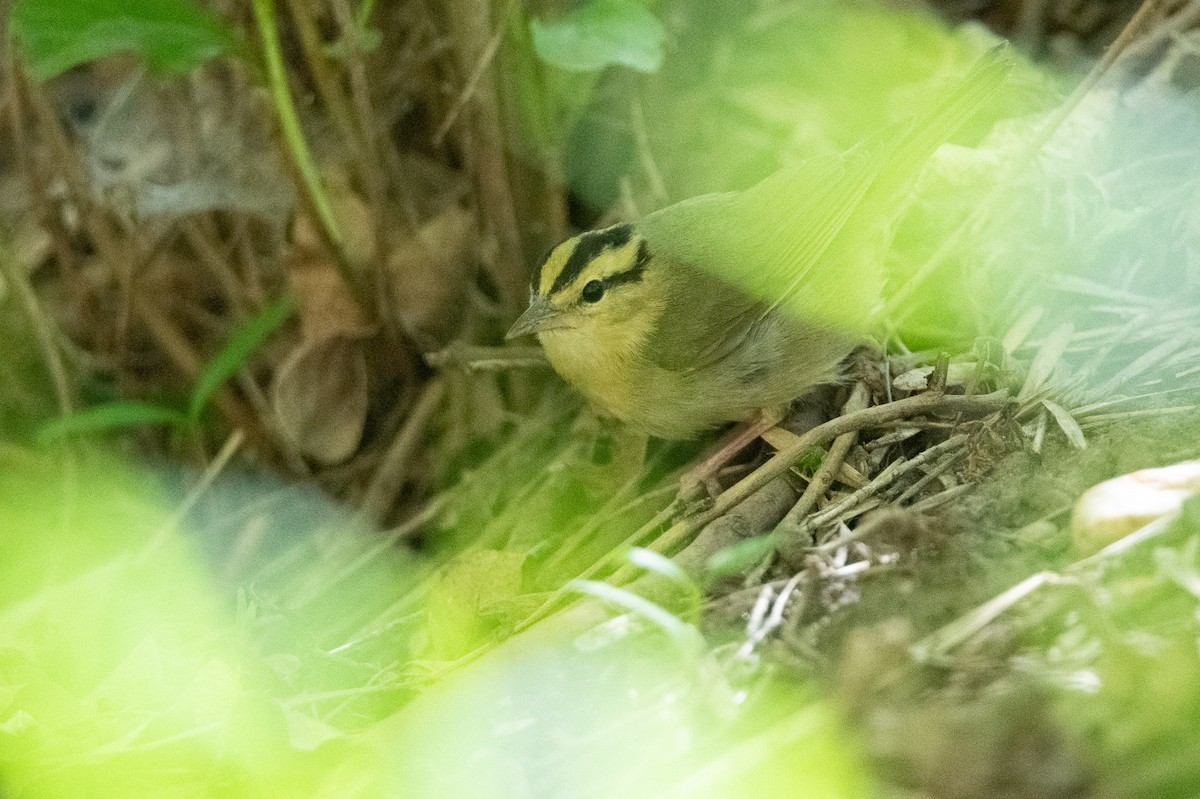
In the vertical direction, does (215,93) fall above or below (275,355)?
above

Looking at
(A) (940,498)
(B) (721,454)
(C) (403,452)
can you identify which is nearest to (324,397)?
A: (C) (403,452)

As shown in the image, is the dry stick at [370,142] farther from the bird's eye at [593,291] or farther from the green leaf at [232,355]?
the bird's eye at [593,291]

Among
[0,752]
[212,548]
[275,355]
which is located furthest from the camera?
[275,355]

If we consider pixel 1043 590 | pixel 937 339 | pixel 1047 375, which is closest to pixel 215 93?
pixel 937 339

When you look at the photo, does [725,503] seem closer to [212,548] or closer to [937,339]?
[937,339]

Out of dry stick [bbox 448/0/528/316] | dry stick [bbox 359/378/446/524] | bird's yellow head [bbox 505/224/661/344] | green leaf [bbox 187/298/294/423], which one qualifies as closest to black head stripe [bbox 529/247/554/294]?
bird's yellow head [bbox 505/224/661/344]

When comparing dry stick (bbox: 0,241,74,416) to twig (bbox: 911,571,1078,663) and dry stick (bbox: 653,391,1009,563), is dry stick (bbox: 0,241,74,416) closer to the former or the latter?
dry stick (bbox: 653,391,1009,563)

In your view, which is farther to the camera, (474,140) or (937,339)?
(474,140)
